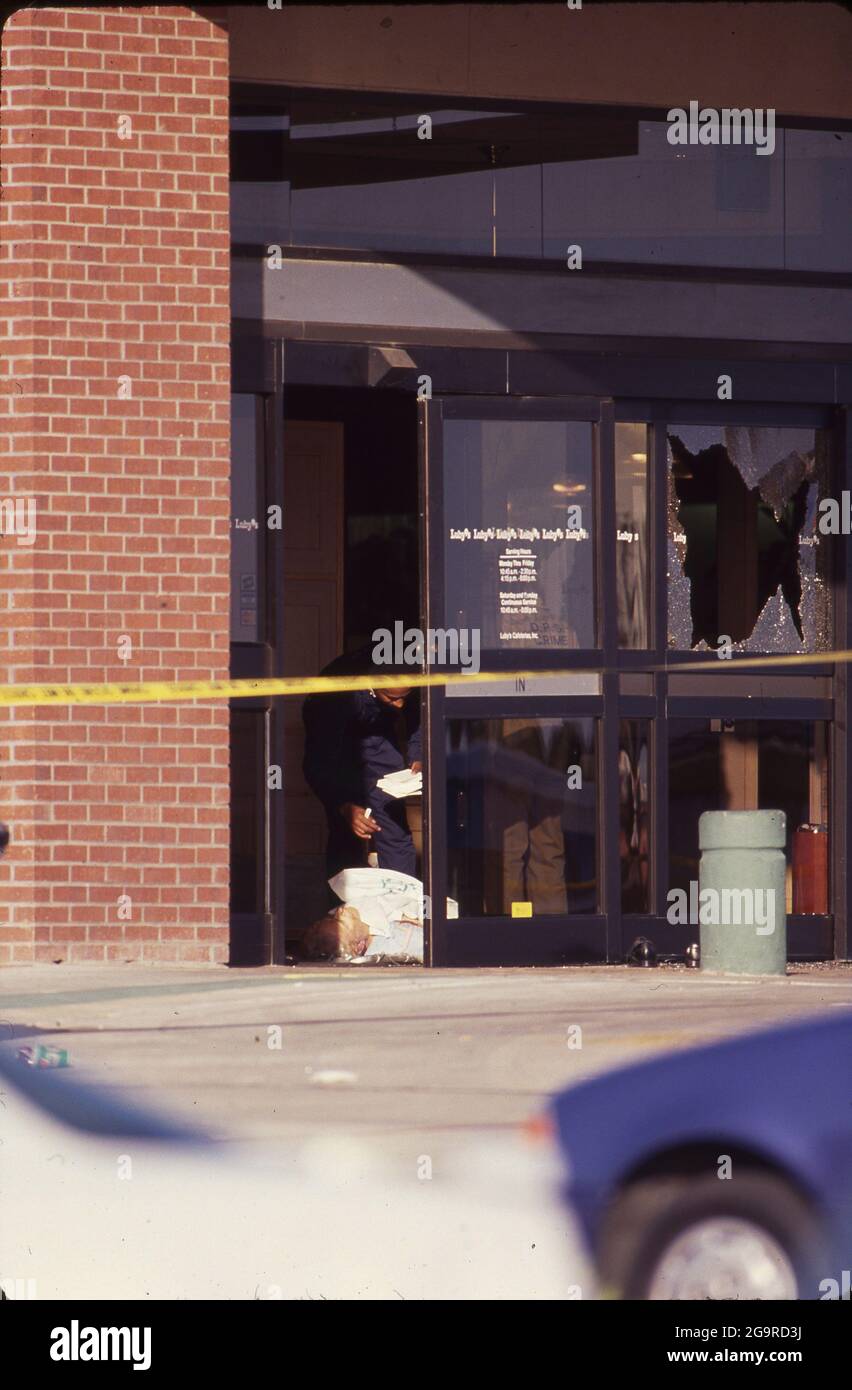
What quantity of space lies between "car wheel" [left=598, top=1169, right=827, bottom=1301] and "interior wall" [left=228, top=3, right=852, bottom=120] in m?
6.98

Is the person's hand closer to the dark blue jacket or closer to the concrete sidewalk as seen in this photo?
the dark blue jacket

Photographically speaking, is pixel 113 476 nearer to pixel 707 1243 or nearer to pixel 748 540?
pixel 748 540

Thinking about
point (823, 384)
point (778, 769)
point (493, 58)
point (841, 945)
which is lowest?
point (841, 945)

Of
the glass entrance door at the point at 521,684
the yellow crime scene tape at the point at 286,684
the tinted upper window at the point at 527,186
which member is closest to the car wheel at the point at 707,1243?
the yellow crime scene tape at the point at 286,684

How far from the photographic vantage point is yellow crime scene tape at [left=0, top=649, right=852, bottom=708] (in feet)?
24.7

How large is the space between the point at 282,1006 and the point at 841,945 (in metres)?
5.51

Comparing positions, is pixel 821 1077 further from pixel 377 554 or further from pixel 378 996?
pixel 377 554

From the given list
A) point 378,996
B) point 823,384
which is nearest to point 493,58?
point 823,384

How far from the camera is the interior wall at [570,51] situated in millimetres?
9664

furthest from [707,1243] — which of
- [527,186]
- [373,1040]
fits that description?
[527,186]

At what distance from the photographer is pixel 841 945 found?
1038 centimetres

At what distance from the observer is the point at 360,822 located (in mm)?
10492

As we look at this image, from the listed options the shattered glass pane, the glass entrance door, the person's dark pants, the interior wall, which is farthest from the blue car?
the interior wall

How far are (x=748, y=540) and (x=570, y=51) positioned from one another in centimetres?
277
